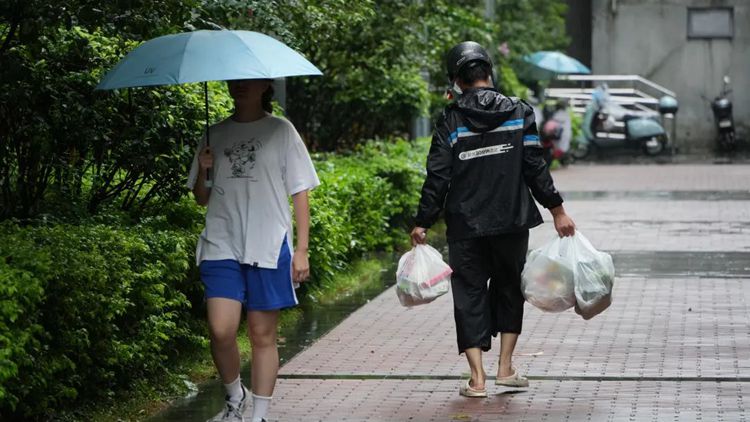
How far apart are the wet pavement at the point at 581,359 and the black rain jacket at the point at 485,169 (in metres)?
0.95

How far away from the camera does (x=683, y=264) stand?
44.2 ft

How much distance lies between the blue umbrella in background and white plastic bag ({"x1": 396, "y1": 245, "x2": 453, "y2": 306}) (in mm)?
1349

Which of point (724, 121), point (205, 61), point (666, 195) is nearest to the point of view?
point (205, 61)

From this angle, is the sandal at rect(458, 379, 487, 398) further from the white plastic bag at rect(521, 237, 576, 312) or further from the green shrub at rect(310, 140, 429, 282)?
the green shrub at rect(310, 140, 429, 282)

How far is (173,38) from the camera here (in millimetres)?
6715

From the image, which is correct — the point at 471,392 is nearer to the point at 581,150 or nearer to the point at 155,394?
the point at 155,394

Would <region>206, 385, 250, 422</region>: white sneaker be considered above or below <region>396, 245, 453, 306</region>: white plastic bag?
below

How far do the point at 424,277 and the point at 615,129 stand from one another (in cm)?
2503

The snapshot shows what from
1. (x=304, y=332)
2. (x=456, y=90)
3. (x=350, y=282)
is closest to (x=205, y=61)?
(x=456, y=90)

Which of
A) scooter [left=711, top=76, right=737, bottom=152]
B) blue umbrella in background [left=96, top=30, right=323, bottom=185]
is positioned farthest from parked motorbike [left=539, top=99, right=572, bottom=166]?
blue umbrella in background [left=96, top=30, right=323, bottom=185]

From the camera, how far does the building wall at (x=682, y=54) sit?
110ft

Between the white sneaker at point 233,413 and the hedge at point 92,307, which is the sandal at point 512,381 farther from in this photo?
the hedge at point 92,307

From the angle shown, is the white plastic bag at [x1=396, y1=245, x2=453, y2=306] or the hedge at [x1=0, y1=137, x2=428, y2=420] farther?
the white plastic bag at [x1=396, y1=245, x2=453, y2=306]

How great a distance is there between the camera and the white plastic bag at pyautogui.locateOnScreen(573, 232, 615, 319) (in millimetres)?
7438
